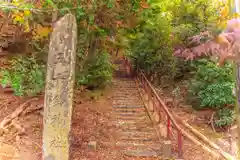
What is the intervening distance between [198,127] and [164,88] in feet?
13.3

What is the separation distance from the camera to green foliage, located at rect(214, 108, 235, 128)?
23.2 feet

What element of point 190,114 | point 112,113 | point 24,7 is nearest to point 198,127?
point 190,114

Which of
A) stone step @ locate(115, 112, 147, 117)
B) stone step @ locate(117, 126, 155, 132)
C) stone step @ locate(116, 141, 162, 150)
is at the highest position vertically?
stone step @ locate(115, 112, 147, 117)

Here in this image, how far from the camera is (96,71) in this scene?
9.36 metres

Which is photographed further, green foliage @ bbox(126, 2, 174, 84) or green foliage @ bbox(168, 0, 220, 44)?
green foliage @ bbox(126, 2, 174, 84)

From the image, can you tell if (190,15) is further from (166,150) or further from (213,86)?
(166,150)

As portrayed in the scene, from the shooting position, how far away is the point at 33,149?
Result: 5.18 meters

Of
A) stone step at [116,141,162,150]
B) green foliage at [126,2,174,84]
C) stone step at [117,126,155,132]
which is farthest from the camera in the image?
green foliage at [126,2,174,84]

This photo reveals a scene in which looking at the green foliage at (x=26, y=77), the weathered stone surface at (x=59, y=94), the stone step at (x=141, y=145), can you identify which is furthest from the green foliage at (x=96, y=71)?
the weathered stone surface at (x=59, y=94)

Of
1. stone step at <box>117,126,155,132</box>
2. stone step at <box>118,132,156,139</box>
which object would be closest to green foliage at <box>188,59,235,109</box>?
stone step at <box>117,126,155,132</box>

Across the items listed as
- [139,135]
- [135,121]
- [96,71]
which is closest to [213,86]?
[135,121]

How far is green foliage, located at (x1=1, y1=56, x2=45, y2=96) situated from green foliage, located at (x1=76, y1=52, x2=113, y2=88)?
186 centimetres

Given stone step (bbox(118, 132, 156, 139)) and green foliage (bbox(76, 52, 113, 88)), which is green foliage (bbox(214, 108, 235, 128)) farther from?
green foliage (bbox(76, 52, 113, 88))

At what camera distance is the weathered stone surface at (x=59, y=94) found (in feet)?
14.0
